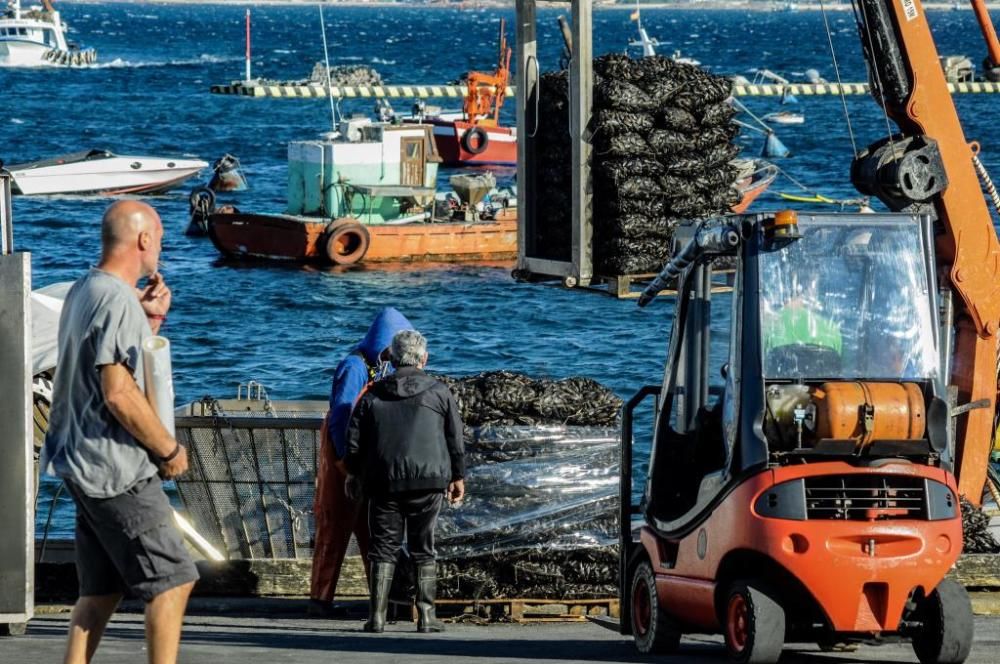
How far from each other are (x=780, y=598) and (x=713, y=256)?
1.73 metres

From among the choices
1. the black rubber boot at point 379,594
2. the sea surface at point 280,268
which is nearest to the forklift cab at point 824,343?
the black rubber boot at point 379,594

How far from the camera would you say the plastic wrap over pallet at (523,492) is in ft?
36.0

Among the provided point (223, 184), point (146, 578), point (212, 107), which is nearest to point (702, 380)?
point (146, 578)

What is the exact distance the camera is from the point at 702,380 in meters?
9.27

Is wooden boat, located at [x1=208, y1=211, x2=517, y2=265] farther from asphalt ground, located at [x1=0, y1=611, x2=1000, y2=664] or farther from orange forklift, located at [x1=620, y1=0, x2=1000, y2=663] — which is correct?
orange forklift, located at [x1=620, y1=0, x2=1000, y2=663]

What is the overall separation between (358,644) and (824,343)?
2.71 meters

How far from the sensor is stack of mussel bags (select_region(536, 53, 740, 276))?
12.6 metres

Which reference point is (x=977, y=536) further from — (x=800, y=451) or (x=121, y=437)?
(x=121, y=437)

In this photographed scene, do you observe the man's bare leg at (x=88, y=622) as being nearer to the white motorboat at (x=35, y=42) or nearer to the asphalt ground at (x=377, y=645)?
the asphalt ground at (x=377, y=645)

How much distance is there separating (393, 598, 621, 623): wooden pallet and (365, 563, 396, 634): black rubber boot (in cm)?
90

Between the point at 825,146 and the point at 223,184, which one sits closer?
the point at 223,184

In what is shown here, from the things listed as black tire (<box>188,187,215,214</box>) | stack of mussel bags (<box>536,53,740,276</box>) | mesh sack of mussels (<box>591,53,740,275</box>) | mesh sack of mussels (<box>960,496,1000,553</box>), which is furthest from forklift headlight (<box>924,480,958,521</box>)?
black tire (<box>188,187,215,214</box>)

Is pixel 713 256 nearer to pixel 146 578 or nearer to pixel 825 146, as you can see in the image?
pixel 146 578

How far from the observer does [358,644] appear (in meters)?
9.28
